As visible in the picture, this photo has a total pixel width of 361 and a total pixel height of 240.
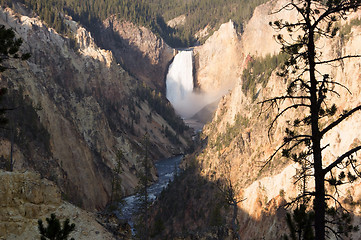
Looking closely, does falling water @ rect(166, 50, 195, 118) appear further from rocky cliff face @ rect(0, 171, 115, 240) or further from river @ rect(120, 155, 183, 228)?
rocky cliff face @ rect(0, 171, 115, 240)

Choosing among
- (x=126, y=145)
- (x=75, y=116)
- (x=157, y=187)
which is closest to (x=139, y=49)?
(x=126, y=145)

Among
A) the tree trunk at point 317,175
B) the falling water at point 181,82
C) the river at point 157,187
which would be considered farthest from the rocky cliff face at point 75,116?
the tree trunk at point 317,175

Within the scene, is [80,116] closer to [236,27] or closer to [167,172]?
[167,172]

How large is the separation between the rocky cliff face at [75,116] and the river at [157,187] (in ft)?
9.28

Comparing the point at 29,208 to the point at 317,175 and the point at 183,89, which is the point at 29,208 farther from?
the point at 183,89

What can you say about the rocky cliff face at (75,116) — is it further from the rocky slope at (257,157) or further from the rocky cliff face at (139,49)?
the rocky cliff face at (139,49)

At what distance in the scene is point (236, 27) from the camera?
118438 millimetres

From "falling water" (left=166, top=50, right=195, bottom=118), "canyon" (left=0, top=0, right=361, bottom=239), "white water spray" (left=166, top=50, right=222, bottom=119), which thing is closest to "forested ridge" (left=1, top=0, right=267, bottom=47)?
"canyon" (left=0, top=0, right=361, bottom=239)

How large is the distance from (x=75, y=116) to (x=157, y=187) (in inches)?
742

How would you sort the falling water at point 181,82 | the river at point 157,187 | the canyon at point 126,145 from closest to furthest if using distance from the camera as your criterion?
1. the canyon at point 126,145
2. the river at point 157,187
3. the falling water at point 181,82

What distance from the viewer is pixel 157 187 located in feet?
196

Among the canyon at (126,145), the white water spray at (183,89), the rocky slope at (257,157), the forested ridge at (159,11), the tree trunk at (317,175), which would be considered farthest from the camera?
the white water spray at (183,89)

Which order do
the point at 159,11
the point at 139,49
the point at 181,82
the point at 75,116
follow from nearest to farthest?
1. the point at 75,116
2. the point at 139,49
3. the point at 181,82
4. the point at 159,11

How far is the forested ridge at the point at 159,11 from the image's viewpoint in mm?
85338
